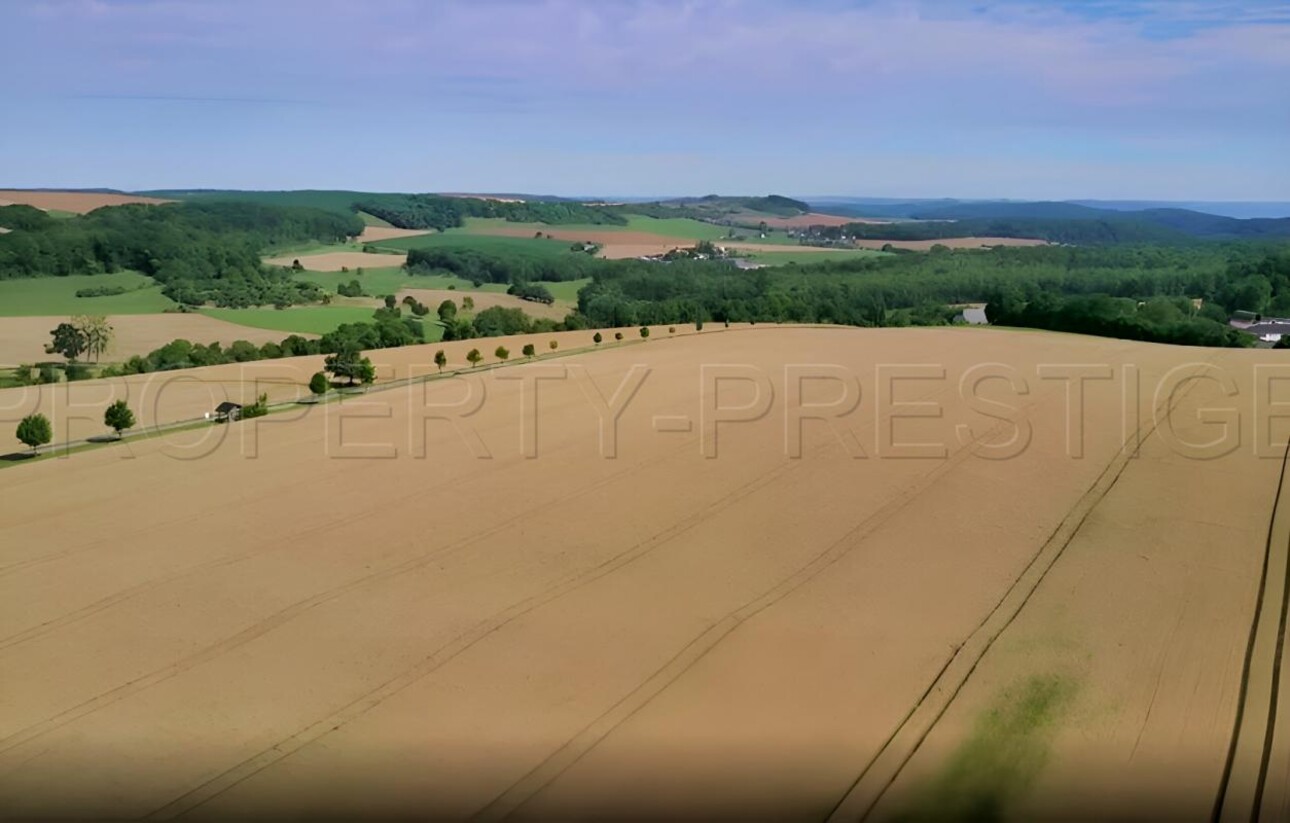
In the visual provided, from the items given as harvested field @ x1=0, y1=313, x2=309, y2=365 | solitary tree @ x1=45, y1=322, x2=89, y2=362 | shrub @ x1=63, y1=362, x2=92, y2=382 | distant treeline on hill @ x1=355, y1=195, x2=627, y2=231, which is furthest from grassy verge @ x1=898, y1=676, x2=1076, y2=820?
distant treeline on hill @ x1=355, y1=195, x2=627, y2=231

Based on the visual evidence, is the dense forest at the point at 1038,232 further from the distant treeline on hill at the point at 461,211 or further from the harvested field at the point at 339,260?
the harvested field at the point at 339,260

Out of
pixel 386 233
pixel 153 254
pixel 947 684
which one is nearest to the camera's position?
pixel 947 684

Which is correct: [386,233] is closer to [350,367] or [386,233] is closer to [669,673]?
[350,367]

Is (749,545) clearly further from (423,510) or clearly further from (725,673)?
(423,510)

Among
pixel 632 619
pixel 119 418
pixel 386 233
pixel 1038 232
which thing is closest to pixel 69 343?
pixel 119 418

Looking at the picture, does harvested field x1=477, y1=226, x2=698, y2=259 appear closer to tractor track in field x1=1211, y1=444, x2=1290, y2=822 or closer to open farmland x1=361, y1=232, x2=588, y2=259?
open farmland x1=361, y1=232, x2=588, y2=259

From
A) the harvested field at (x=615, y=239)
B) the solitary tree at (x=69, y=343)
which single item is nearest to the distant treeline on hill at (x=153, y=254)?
the solitary tree at (x=69, y=343)

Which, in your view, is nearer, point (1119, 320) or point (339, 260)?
point (1119, 320)
